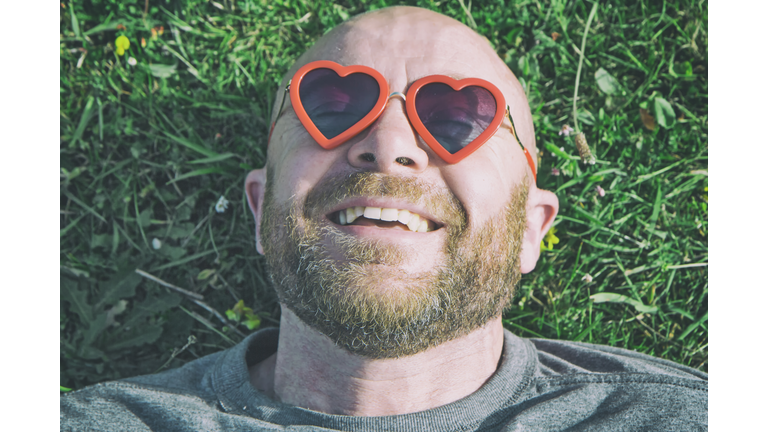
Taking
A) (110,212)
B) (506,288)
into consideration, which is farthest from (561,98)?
(110,212)

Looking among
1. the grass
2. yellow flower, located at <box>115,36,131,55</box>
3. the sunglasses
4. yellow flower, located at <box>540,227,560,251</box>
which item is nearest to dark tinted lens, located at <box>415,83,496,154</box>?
the sunglasses

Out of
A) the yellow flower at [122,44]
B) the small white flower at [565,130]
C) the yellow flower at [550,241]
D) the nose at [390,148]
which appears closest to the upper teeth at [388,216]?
the nose at [390,148]

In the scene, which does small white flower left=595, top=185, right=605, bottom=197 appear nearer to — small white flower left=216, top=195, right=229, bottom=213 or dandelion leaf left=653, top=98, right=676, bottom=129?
dandelion leaf left=653, top=98, right=676, bottom=129

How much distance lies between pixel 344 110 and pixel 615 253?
2.05 meters

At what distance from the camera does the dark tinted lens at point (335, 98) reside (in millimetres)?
2377

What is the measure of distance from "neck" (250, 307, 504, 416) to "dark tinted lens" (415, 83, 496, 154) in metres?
0.98

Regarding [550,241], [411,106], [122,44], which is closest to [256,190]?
[411,106]

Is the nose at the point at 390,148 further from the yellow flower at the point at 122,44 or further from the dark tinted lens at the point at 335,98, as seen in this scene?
the yellow flower at the point at 122,44

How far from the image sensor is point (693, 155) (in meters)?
3.24

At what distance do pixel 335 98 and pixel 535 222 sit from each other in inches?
51.3

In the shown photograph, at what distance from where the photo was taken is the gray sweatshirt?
7.45 feet

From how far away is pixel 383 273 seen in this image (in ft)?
7.16

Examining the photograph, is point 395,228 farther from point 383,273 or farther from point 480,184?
point 480,184

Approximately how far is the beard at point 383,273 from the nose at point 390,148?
63 millimetres
